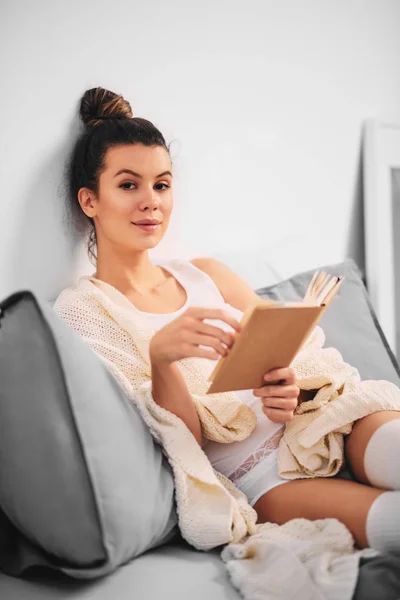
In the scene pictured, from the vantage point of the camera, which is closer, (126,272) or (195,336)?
(195,336)

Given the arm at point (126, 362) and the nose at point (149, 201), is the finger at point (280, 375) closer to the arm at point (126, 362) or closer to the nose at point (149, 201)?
the arm at point (126, 362)

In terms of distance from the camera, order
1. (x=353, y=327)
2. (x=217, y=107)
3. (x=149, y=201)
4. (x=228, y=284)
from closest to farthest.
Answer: (x=149, y=201)
(x=228, y=284)
(x=353, y=327)
(x=217, y=107)

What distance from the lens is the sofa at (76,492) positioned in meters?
1.01

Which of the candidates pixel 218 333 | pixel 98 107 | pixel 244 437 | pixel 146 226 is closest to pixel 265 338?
pixel 218 333

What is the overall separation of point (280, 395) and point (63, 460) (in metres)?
0.42

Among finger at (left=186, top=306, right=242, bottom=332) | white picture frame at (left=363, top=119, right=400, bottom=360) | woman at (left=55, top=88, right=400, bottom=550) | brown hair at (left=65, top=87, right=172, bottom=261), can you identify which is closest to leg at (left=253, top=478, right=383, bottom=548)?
woman at (left=55, top=88, right=400, bottom=550)

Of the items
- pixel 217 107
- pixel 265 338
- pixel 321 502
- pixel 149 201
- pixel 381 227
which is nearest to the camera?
pixel 265 338

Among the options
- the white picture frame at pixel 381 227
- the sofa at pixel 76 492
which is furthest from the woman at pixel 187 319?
the white picture frame at pixel 381 227

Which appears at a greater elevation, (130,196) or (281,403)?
(130,196)

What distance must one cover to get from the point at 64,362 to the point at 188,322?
0.69ft

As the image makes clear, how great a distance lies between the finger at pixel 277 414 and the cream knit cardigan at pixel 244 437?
0.04 meters

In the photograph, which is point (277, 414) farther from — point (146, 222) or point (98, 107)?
point (98, 107)

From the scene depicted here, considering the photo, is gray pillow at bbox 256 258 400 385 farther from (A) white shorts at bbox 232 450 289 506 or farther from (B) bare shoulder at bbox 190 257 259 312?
(A) white shorts at bbox 232 450 289 506

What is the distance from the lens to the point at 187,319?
1146 millimetres
